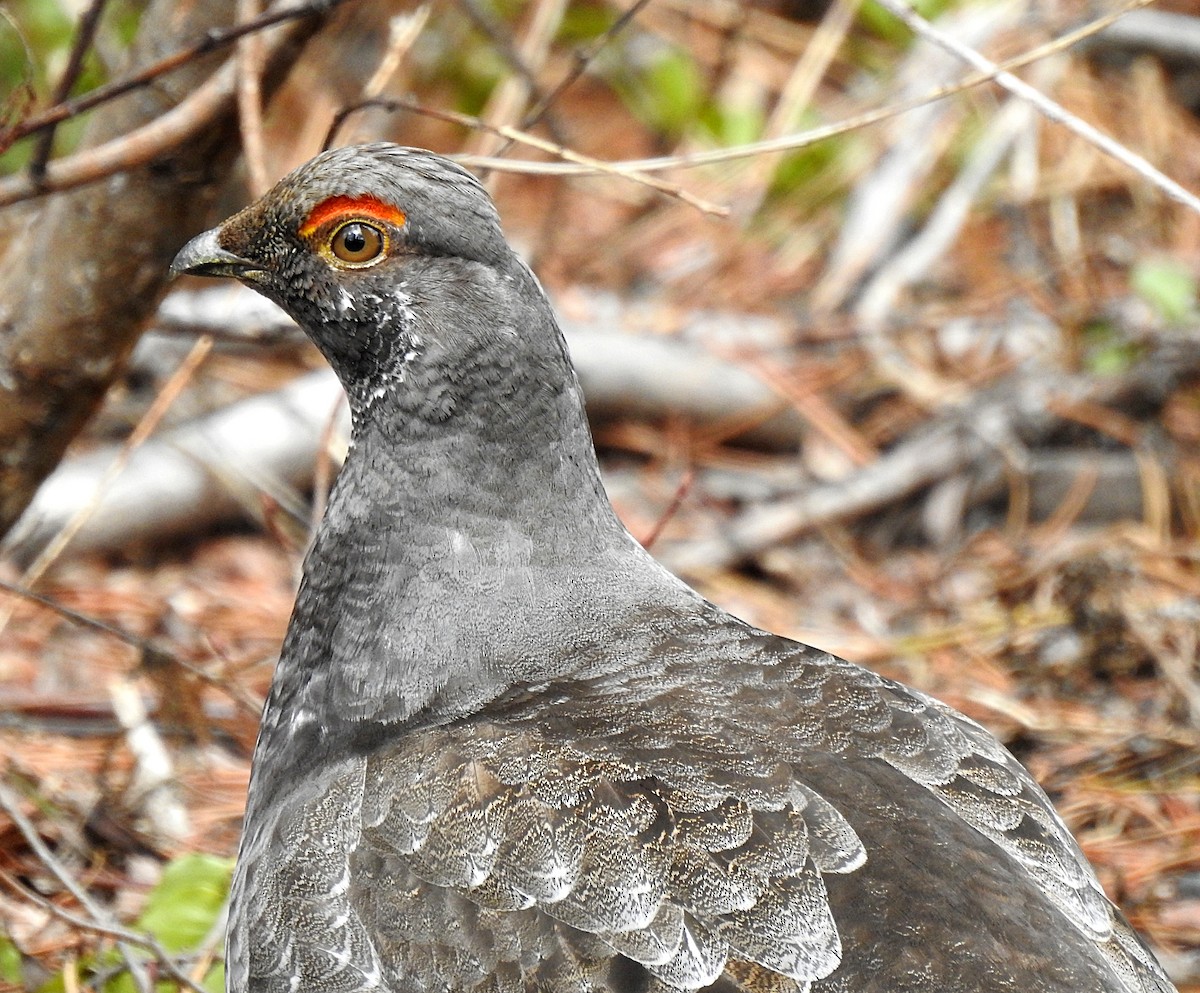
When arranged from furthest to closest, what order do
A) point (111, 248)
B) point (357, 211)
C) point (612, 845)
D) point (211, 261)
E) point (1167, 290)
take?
point (1167, 290)
point (111, 248)
point (211, 261)
point (357, 211)
point (612, 845)

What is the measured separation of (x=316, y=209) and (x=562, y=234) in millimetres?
5754

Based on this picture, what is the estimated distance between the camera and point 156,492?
6.51 metres

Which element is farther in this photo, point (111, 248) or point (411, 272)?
point (111, 248)

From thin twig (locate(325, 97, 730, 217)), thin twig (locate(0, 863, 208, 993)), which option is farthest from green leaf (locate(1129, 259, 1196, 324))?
thin twig (locate(0, 863, 208, 993))

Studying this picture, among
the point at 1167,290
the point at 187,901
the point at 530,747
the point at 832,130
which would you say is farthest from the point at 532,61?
the point at 530,747

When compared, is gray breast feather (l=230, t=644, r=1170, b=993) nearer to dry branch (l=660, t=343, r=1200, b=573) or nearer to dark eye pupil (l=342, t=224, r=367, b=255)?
dark eye pupil (l=342, t=224, r=367, b=255)

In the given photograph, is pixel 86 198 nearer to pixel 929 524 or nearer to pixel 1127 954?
pixel 1127 954

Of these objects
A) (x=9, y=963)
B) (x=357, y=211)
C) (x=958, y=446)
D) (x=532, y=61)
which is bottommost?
(x=9, y=963)

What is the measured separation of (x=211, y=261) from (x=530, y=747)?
146 cm

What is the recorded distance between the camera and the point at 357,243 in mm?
3477

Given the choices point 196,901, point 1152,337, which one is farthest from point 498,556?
point 1152,337

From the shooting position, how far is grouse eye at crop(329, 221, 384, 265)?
346 cm

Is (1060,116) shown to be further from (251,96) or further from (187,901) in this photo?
(187,901)

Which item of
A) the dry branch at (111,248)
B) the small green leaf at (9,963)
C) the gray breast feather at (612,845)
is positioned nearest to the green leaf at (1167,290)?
the gray breast feather at (612,845)
